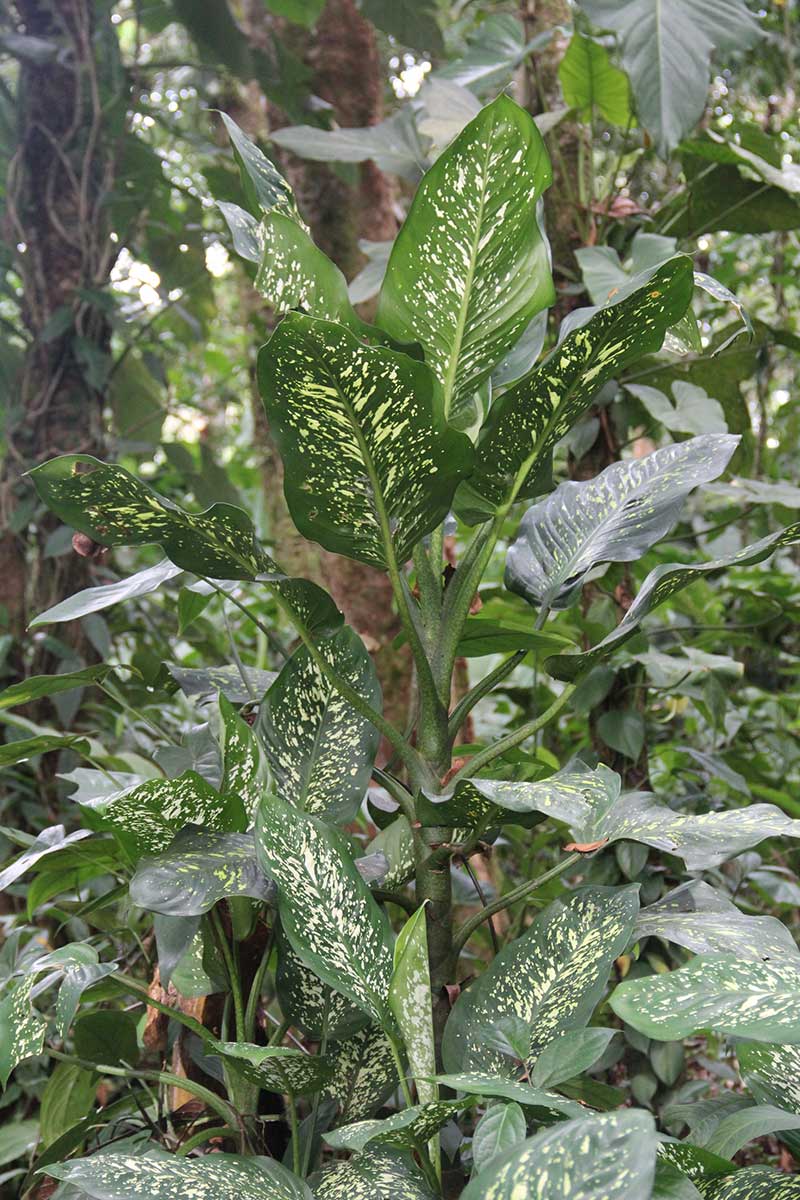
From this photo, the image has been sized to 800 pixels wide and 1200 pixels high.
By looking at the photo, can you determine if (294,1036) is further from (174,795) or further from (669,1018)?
(669,1018)

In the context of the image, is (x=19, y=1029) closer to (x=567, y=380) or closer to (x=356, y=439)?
(x=356, y=439)

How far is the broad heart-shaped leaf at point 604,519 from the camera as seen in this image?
33.2 inches

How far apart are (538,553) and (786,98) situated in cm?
326

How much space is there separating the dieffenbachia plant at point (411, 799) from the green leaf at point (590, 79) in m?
0.85

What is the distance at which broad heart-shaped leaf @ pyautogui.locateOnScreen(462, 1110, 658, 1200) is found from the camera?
47 cm

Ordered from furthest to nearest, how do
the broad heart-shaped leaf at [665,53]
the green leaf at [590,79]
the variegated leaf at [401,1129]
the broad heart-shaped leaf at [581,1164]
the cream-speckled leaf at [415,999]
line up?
the green leaf at [590,79] → the broad heart-shaped leaf at [665,53] → the cream-speckled leaf at [415,999] → the variegated leaf at [401,1129] → the broad heart-shaped leaf at [581,1164]

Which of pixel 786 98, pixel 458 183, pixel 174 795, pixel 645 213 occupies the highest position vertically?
pixel 786 98

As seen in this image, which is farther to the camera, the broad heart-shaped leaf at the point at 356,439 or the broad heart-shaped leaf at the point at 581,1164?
the broad heart-shaped leaf at the point at 356,439

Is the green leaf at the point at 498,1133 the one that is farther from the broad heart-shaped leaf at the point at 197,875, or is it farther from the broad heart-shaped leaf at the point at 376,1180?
the broad heart-shaped leaf at the point at 197,875

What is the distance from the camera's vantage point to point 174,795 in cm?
79

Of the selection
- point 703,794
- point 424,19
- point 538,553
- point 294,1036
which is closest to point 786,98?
point 424,19

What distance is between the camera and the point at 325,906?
0.75m

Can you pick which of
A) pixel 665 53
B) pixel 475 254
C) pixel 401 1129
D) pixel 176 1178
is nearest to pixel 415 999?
pixel 401 1129

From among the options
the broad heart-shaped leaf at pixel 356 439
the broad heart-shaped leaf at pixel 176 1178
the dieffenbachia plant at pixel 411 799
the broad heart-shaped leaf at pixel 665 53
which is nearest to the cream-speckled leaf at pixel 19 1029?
the dieffenbachia plant at pixel 411 799
